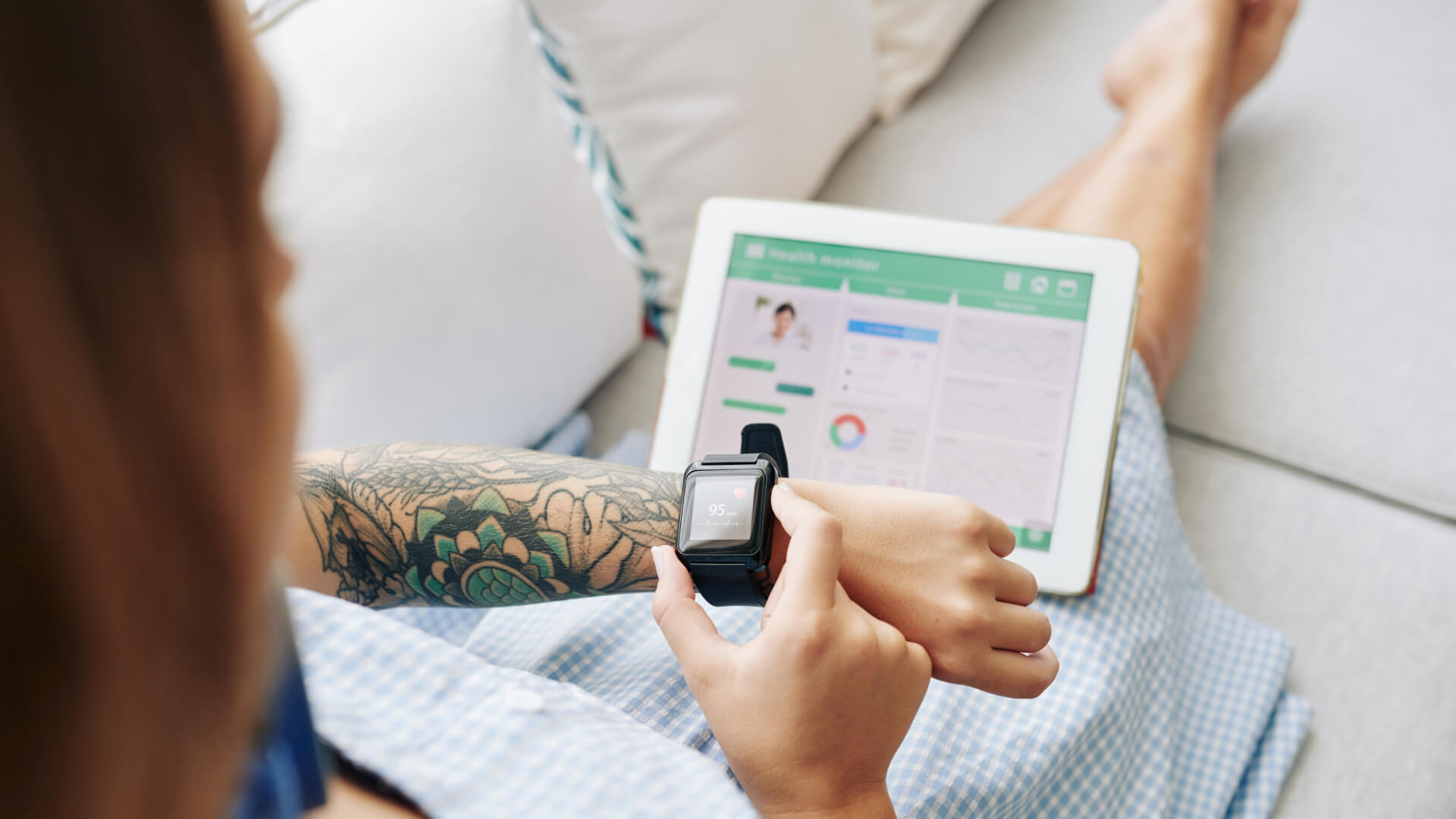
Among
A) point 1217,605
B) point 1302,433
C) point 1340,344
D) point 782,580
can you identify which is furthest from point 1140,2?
point 782,580

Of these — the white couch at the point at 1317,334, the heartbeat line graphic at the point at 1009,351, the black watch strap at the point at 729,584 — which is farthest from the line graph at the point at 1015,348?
the white couch at the point at 1317,334

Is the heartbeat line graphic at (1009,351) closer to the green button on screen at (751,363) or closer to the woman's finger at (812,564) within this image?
the green button on screen at (751,363)

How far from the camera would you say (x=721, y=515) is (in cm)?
64

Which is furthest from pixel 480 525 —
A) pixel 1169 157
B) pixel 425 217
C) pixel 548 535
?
pixel 1169 157

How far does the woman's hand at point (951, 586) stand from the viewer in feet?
2.09

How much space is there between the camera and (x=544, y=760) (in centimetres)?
57

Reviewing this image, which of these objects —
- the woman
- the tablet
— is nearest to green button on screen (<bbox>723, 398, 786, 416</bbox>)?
the tablet

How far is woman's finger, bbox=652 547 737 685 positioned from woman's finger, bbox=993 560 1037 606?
0.70 ft

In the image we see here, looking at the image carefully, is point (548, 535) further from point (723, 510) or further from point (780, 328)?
point (780, 328)

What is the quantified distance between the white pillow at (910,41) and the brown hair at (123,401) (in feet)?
4.02

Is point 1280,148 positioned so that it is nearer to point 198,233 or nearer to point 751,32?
point 751,32

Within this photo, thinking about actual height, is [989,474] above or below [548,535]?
above

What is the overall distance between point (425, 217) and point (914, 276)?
0.48 m

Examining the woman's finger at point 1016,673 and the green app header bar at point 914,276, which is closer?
the woman's finger at point 1016,673
